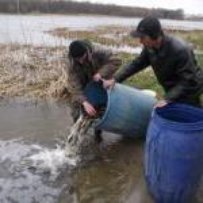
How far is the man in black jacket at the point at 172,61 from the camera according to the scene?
444 cm

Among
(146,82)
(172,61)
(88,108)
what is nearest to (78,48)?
(88,108)

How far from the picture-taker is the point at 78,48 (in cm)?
531

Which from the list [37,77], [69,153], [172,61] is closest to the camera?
[172,61]

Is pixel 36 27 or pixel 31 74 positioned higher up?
pixel 31 74

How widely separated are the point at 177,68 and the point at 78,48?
120 centimetres

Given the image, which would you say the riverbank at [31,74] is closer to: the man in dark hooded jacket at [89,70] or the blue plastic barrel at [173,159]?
the man in dark hooded jacket at [89,70]

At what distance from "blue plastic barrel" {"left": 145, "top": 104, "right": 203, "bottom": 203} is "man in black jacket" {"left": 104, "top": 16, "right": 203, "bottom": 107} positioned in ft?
1.04

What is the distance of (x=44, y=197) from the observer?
4.96m

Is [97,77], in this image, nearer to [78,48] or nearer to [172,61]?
[78,48]

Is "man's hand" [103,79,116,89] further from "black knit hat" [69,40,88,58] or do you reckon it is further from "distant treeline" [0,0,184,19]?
"distant treeline" [0,0,184,19]

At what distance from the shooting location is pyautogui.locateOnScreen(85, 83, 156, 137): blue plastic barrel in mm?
5574

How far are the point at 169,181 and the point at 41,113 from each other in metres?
4.12

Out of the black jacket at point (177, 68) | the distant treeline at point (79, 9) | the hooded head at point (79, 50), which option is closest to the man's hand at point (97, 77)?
the hooded head at point (79, 50)

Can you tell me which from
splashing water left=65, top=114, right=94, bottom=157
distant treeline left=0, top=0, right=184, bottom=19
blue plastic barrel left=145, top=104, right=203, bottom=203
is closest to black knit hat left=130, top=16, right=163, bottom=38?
blue plastic barrel left=145, top=104, right=203, bottom=203
